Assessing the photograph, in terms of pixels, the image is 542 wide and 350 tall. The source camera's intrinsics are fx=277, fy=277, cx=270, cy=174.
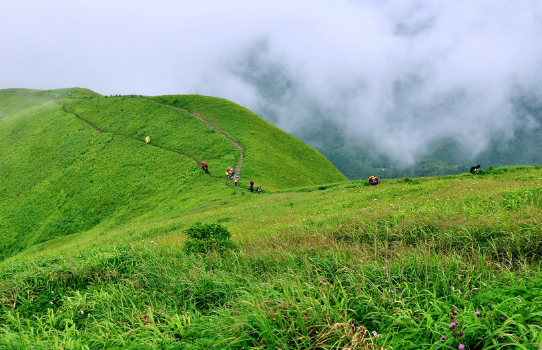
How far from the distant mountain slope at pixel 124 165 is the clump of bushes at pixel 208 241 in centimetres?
2061

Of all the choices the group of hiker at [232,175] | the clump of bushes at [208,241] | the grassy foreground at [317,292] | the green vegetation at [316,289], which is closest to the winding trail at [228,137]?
the group of hiker at [232,175]

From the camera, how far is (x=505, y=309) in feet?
11.0

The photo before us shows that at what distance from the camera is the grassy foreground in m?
3.40

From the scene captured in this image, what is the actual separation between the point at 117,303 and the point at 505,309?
6.74 m

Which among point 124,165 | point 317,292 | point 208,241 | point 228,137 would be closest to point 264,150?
point 228,137

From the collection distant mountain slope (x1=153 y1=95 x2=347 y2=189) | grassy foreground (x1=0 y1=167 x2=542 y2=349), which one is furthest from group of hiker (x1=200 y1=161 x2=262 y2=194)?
grassy foreground (x1=0 y1=167 x2=542 y2=349)

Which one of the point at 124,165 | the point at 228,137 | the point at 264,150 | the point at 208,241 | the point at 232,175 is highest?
the point at 228,137

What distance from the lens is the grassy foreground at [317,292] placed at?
3404 millimetres

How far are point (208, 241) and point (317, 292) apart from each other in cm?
456

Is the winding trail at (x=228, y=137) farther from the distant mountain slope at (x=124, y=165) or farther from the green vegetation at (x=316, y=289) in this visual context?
the green vegetation at (x=316, y=289)

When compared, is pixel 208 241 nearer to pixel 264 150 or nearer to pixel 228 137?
pixel 264 150

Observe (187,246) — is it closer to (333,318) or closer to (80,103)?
(333,318)

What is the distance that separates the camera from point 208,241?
26.9 feet

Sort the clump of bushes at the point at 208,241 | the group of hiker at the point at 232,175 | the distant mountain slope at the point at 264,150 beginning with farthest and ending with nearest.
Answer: the distant mountain slope at the point at 264,150 < the group of hiker at the point at 232,175 < the clump of bushes at the point at 208,241
